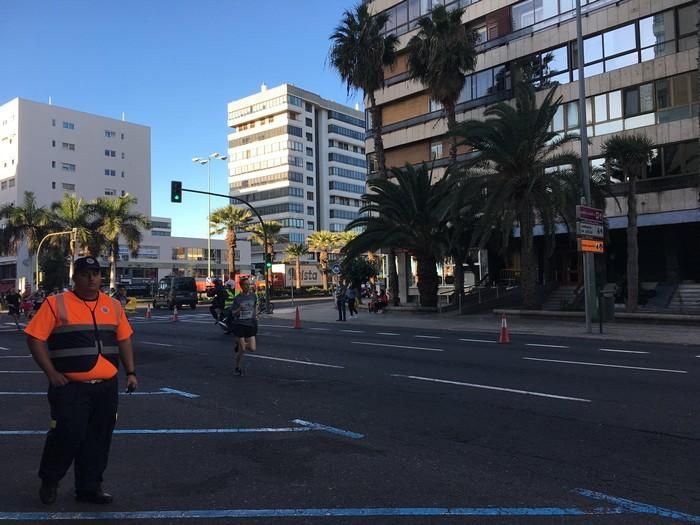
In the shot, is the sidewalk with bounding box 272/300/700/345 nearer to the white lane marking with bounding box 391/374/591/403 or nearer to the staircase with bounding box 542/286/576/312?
the staircase with bounding box 542/286/576/312

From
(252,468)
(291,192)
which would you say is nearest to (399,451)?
(252,468)

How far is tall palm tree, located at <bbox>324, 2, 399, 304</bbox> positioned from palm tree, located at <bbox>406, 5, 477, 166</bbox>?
2786 millimetres

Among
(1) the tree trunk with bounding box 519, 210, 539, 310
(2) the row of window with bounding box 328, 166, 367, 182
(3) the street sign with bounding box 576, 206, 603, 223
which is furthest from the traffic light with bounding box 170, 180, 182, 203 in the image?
(2) the row of window with bounding box 328, 166, 367, 182

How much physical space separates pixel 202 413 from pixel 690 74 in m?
28.2

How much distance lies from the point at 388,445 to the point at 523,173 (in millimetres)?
20245

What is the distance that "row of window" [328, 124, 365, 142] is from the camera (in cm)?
10856

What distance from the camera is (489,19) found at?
36.5 metres

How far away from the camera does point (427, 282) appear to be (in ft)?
100

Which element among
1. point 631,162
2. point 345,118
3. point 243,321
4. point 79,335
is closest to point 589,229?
point 631,162

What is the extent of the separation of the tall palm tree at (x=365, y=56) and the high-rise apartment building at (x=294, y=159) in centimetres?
6649

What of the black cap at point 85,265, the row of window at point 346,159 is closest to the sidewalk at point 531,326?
the black cap at point 85,265

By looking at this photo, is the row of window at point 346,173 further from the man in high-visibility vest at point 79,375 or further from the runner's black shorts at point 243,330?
the man in high-visibility vest at point 79,375

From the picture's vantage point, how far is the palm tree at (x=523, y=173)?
23750 mm

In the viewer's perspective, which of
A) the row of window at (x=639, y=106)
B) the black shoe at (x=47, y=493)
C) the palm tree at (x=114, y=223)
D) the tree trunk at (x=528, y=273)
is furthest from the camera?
the palm tree at (x=114, y=223)
